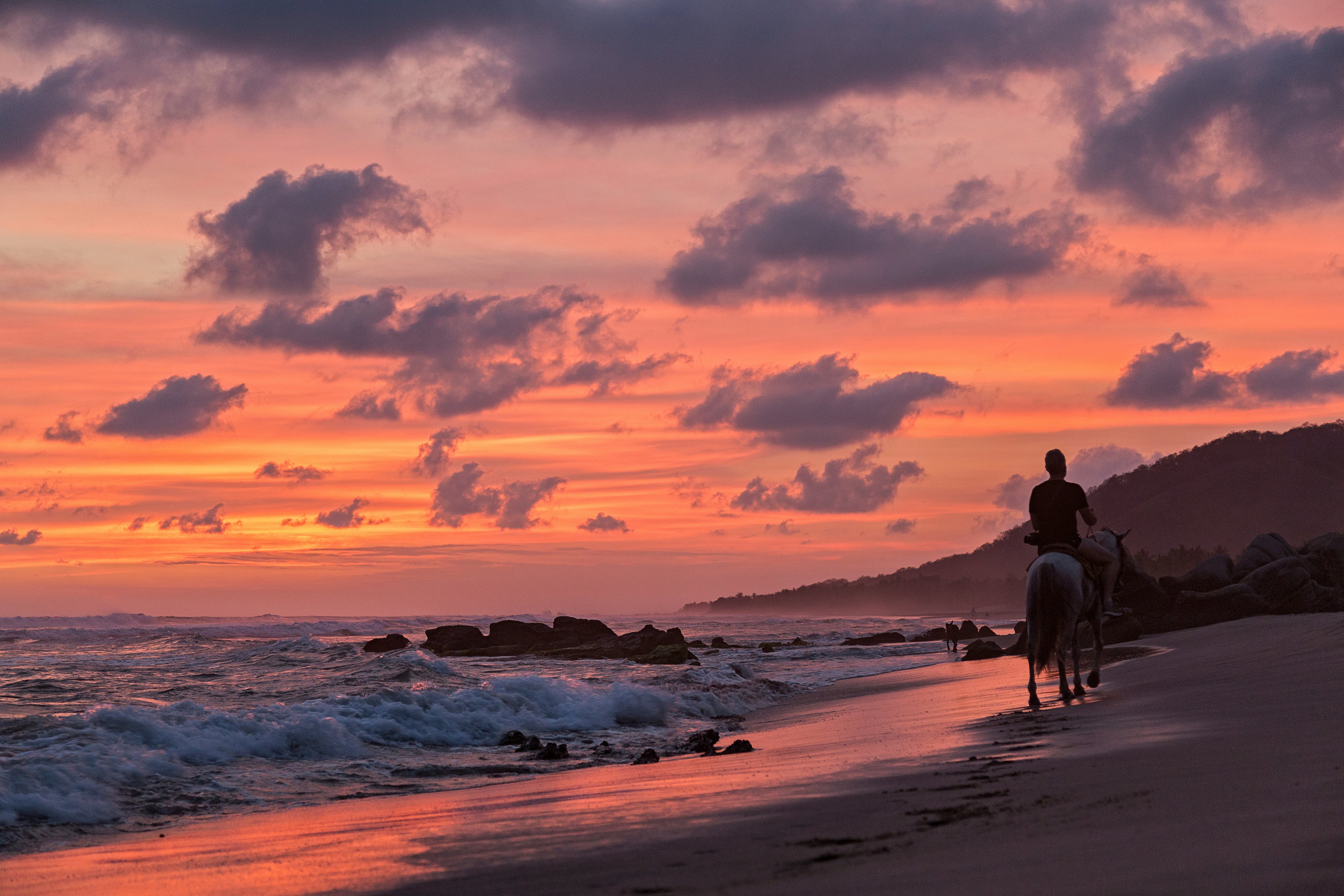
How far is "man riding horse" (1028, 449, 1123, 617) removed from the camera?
43.9 feet

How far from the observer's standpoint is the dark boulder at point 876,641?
2100 inches

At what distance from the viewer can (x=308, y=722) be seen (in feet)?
52.1

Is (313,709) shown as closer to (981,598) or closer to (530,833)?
(530,833)

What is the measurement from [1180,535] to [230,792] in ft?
550

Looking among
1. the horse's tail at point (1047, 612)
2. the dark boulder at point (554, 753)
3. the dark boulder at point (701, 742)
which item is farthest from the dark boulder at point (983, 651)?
the dark boulder at point (554, 753)

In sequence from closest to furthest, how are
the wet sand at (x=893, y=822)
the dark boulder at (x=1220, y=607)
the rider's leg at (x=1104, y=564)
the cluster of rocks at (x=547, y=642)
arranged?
the wet sand at (x=893, y=822)
the rider's leg at (x=1104, y=564)
the dark boulder at (x=1220, y=607)
the cluster of rocks at (x=547, y=642)

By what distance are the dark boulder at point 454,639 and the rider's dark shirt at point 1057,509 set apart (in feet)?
131

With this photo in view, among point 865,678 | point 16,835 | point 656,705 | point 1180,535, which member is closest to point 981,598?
A: point 1180,535

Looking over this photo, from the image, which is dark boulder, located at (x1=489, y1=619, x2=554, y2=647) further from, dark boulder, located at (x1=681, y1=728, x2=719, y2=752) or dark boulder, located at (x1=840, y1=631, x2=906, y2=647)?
dark boulder, located at (x1=681, y1=728, x2=719, y2=752)

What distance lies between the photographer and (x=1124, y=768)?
271 inches

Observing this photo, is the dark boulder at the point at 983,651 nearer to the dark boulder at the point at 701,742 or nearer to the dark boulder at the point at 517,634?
the dark boulder at the point at 701,742

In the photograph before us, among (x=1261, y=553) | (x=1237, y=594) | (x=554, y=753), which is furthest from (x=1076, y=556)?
(x=1261, y=553)

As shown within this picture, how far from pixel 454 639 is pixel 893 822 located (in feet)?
157

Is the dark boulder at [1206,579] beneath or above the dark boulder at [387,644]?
above
